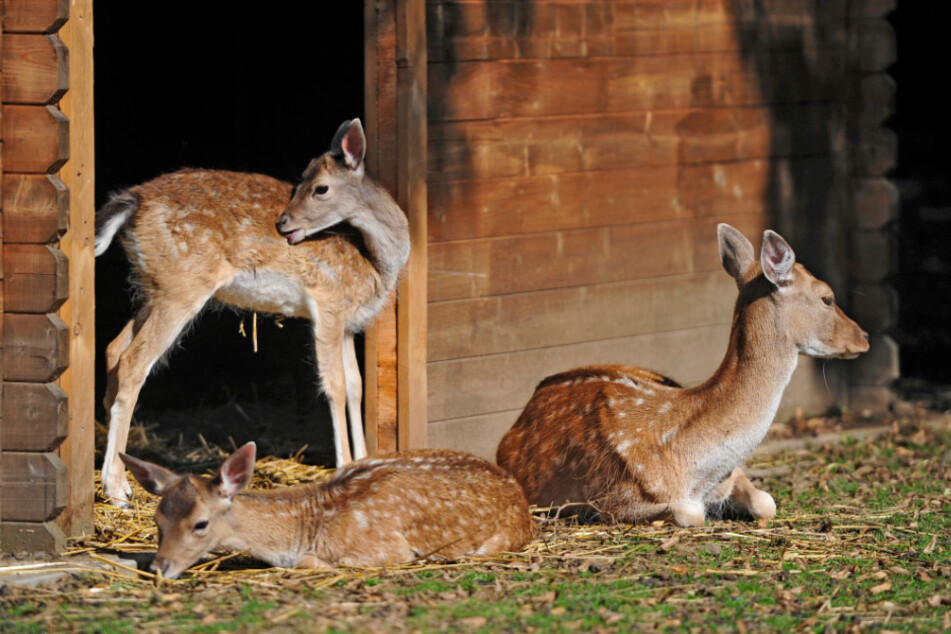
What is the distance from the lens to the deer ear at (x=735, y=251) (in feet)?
21.2

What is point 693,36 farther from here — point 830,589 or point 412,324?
point 830,589

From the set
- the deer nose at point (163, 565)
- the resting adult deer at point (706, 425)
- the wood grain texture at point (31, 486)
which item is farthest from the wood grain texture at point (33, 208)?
the resting adult deer at point (706, 425)

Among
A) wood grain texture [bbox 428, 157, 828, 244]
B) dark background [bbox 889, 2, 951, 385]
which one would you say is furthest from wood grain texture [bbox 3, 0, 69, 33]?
dark background [bbox 889, 2, 951, 385]

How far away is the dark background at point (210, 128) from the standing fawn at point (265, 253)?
5.83ft

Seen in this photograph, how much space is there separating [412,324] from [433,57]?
1377 mm

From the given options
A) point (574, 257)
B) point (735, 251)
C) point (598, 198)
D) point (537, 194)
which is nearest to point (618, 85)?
point (598, 198)

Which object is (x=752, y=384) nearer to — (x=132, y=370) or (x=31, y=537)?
(x=132, y=370)

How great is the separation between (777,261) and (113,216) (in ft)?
10.6

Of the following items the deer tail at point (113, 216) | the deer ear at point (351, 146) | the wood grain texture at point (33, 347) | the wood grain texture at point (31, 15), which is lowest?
the wood grain texture at point (33, 347)

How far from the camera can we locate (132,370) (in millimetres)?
6664

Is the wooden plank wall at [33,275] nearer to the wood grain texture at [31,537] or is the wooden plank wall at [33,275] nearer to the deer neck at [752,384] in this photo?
the wood grain texture at [31,537]

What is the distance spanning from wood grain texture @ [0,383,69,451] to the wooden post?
2000 mm

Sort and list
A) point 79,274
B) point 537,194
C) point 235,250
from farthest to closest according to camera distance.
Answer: point 537,194 < point 235,250 < point 79,274

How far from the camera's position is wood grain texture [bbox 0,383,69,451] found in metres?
5.44
